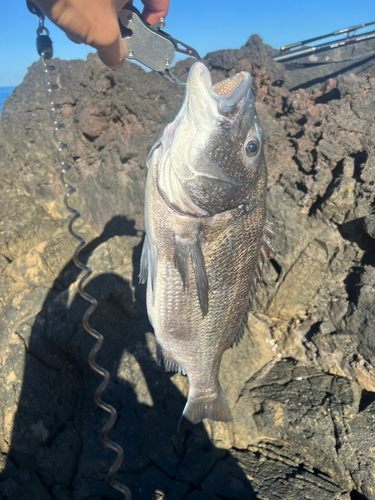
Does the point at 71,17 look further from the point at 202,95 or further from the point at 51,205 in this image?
the point at 51,205

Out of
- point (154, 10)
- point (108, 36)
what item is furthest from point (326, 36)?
point (108, 36)

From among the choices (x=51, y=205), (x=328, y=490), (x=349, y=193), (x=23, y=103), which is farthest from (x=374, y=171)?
(x=23, y=103)

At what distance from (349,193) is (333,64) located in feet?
10.2

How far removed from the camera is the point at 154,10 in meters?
1.72

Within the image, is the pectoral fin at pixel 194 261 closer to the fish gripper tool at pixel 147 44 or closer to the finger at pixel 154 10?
the fish gripper tool at pixel 147 44

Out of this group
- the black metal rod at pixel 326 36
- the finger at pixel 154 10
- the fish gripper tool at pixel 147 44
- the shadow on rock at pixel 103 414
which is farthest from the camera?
the black metal rod at pixel 326 36

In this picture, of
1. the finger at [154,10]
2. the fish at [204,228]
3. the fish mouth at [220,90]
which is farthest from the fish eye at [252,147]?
the finger at [154,10]

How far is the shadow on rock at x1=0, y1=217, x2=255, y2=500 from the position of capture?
2.34 metres

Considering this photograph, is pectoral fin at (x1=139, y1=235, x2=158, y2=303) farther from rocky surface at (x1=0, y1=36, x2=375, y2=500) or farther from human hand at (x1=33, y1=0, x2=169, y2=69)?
rocky surface at (x1=0, y1=36, x2=375, y2=500)

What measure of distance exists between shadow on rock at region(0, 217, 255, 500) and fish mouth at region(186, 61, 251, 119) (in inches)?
86.7

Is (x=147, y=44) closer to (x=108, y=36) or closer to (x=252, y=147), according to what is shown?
(x=108, y=36)

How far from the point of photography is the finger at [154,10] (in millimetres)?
1697

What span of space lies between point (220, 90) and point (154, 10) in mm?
817

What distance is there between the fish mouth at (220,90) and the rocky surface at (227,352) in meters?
1.93
